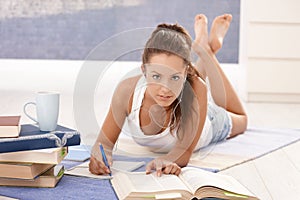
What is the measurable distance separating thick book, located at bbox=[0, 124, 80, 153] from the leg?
0.51 m

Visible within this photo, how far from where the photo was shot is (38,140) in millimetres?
1312

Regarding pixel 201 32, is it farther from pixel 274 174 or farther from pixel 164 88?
pixel 164 88

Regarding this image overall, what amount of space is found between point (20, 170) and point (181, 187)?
39 centimetres

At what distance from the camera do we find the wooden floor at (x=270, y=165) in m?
1.47

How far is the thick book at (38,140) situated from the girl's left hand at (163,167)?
0.21m

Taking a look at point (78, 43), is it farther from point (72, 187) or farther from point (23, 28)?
point (72, 187)

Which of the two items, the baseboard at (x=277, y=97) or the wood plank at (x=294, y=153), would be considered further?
the baseboard at (x=277, y=97)

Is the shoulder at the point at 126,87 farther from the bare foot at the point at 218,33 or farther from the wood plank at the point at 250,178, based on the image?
the bare foot at the point at 218,33

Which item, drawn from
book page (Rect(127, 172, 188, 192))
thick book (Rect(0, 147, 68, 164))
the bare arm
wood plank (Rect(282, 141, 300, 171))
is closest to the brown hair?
the bare arm

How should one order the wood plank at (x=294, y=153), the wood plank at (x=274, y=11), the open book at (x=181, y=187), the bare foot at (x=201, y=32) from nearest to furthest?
the open book at (x=181, y=187) → the wood plank at (x=294, y=153) → the bare foot at (x=201, y=32) → the wood plank at (x=274, y=11)

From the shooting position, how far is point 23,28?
4.31 metres

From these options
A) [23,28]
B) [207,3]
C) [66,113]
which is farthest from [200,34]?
[23,28]

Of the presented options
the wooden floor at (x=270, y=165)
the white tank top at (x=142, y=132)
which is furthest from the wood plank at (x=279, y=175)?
the white tank top at (x=142, y=132)

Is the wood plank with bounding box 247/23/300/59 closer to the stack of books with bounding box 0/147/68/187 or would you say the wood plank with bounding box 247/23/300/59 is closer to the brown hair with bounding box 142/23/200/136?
the brown hair with bounding box 142/23/200/136
